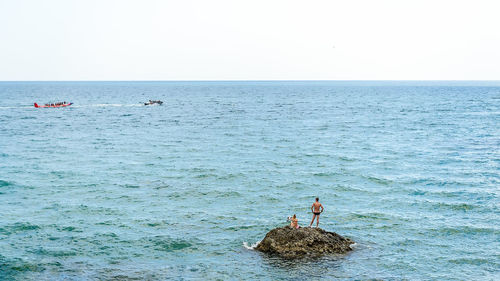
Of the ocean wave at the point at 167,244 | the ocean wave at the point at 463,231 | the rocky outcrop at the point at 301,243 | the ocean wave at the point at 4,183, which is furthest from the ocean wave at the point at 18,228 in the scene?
the ocean wave at the point at 463,231

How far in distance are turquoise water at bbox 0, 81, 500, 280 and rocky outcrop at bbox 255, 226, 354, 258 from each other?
87 centimetres

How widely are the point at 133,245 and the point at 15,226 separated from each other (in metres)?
9.78

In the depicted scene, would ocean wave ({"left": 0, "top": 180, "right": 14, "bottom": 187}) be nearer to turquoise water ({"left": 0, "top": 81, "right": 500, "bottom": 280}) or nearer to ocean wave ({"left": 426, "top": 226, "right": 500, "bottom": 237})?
turquoise water ({"left": 0, "top": 81, "right": 500, "bottom": 280})

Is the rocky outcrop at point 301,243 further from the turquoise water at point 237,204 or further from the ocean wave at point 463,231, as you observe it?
the ocean wave at point 463,231

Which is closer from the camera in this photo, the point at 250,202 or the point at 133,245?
the point at 133,245

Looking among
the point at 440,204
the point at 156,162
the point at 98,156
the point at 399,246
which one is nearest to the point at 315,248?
the point at 399,246

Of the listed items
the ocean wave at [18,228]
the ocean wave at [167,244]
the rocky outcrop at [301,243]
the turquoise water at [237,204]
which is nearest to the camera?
the turquoise water at [237,204]

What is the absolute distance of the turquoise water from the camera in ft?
86.5

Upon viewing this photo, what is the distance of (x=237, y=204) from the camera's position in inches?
1501

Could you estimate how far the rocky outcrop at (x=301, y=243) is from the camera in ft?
88.7

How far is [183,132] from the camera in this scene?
266ft

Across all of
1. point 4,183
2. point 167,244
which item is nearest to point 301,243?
point 167,244

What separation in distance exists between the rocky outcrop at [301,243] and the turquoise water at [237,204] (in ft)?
2.85

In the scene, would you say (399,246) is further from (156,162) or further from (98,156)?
(98,156)
